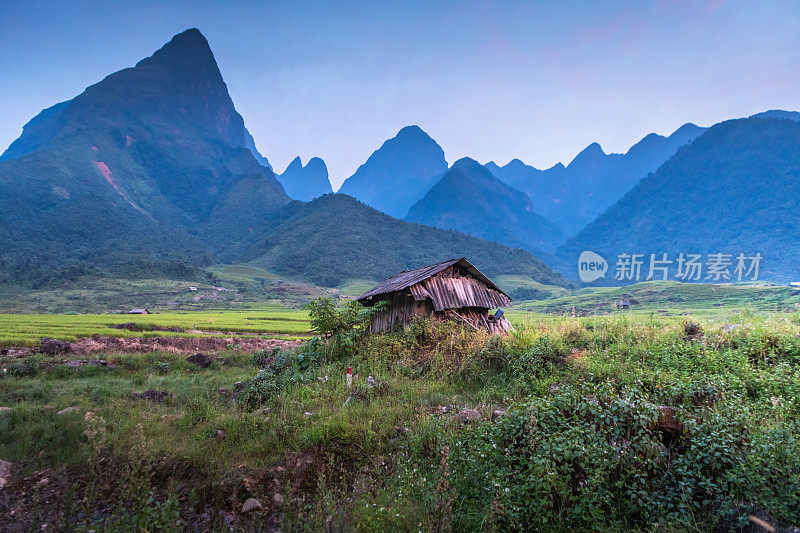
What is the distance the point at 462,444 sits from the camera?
15.3ft

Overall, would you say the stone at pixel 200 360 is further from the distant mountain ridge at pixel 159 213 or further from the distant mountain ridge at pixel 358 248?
the distant mountain ridge at pixel 358 248

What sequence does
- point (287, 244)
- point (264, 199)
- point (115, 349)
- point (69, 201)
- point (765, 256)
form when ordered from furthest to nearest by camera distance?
point (264, 199), point (287, 244), point (69, 201), point (765, 256), point (115, 349)

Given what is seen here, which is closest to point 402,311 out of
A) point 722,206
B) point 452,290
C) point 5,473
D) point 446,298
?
point 446,298

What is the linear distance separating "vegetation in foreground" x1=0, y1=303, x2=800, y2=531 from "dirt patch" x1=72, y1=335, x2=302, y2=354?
8.54 meters

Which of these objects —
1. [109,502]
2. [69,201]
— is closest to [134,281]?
[69,201]

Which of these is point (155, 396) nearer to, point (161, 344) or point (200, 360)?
point (200, 360)

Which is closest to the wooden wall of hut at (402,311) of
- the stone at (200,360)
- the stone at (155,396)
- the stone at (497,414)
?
the stone at (155,396)

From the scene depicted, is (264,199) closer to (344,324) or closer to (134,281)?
(134,281)

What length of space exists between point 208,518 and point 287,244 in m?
122

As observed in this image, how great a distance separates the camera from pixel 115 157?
13825cm

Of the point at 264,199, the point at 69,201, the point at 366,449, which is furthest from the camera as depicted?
the point at 264,199

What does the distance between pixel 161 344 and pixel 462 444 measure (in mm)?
21774

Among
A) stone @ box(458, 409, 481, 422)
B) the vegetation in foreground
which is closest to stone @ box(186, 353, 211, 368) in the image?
the vegetation in foreground

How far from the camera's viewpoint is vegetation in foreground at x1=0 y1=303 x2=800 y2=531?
3406mm
